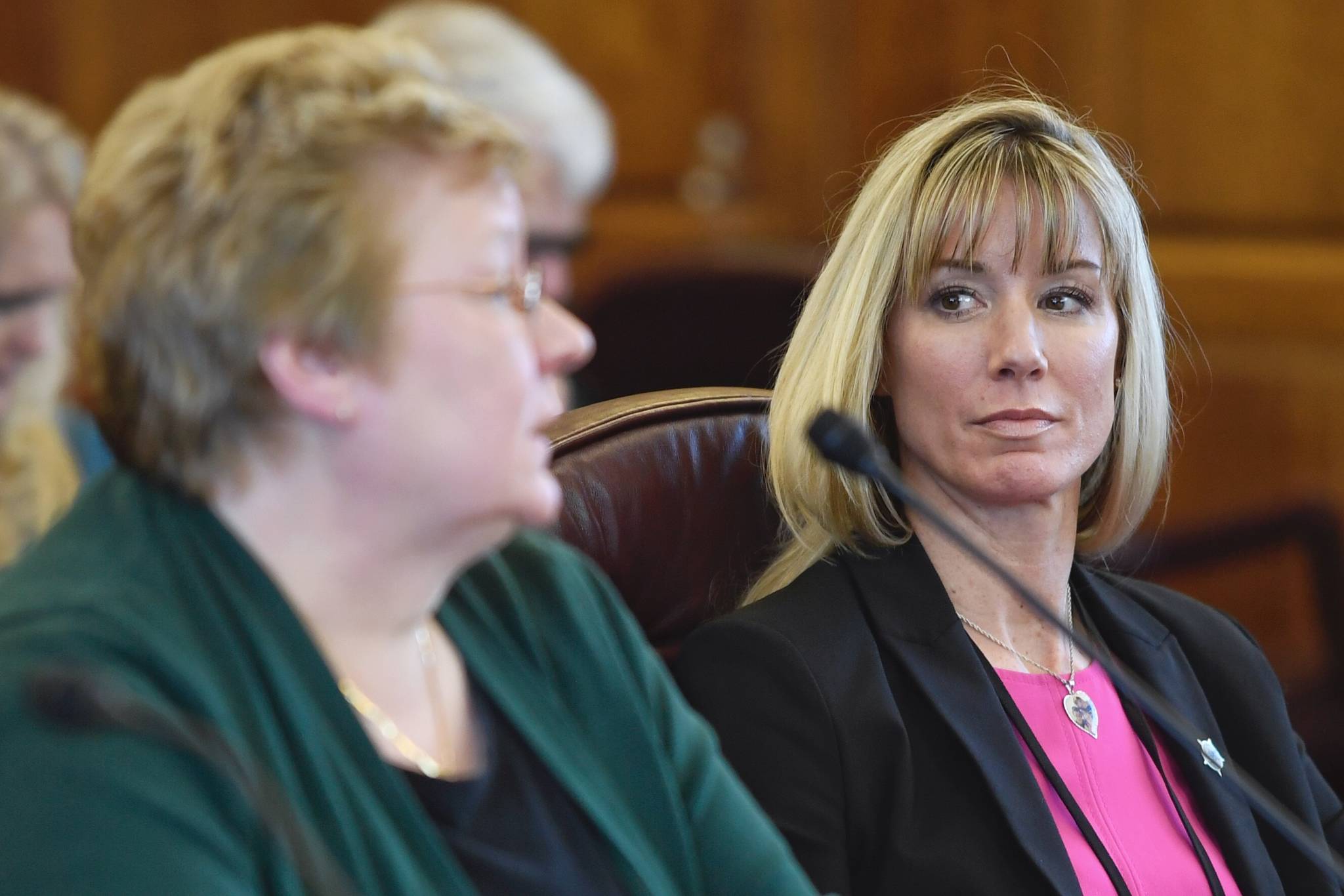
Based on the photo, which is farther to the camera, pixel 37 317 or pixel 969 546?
pixel 37 317

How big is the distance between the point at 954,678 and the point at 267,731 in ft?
2.68

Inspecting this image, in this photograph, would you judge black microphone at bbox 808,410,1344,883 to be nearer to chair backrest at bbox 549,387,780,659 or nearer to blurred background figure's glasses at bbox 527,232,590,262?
chair backrest at bbox 549,387,780,659

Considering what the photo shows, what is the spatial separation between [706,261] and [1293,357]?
53.2 inches

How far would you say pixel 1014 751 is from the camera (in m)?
1.58

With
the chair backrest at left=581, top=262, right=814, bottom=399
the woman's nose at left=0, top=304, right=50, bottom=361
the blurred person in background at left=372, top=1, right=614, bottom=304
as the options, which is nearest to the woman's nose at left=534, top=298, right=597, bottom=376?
the woman's nose at left=0, top=304, right=50, bottom=361

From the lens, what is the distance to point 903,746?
5.08 ft

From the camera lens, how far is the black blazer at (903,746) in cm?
151

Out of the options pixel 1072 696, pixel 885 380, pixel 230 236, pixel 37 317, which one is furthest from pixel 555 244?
pixel 230 236

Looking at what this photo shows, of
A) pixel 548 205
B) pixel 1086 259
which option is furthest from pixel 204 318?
pixel 548 205

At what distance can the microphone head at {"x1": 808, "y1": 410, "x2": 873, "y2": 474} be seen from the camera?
1.32 meters

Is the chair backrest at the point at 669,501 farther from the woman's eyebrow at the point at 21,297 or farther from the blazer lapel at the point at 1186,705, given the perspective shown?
the woman's eyebrow at the point at 21,297

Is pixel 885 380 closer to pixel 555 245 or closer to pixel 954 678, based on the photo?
pixel 954 678

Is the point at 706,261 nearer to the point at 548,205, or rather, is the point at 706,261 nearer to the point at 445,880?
the point at 548,205

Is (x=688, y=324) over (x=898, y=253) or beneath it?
beneath
